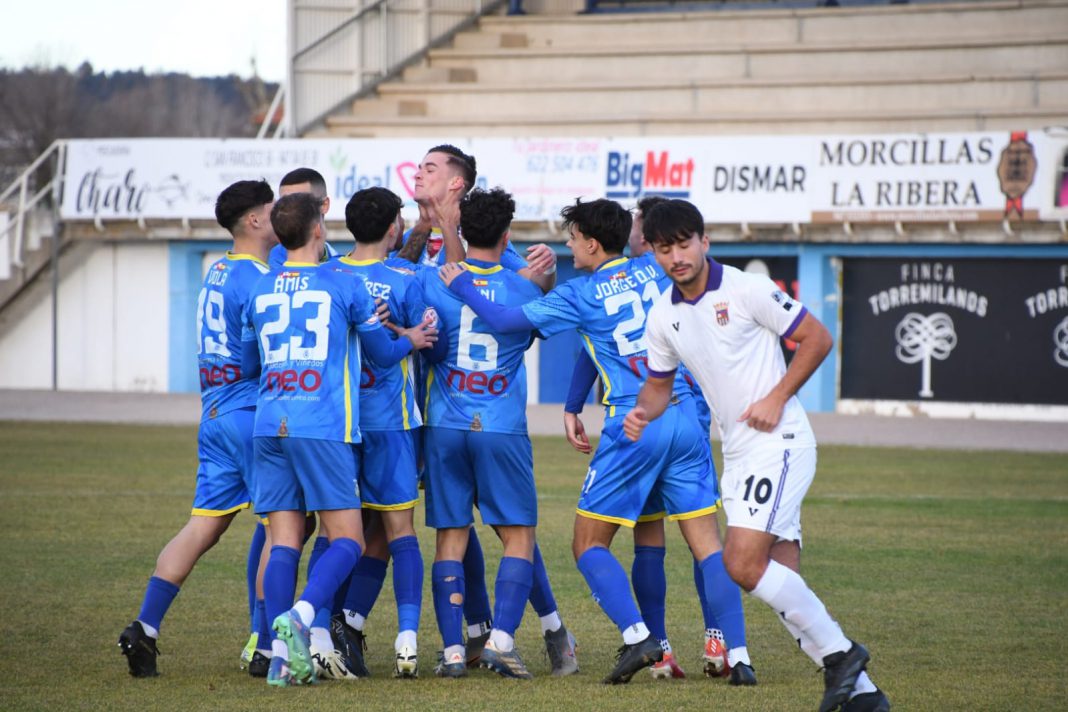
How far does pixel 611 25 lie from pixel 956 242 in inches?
392

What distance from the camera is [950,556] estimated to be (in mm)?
10484

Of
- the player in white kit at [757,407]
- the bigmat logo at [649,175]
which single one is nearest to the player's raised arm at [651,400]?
the player in white kit at [757,407]

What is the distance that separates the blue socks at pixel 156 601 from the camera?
6816mm

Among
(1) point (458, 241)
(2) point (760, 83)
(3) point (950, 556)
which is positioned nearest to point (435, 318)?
(1) point (458, 241)

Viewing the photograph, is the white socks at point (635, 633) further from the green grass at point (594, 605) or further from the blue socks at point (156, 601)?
the blue socks at point (156, 601)

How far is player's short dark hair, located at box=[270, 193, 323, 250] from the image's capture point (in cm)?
666

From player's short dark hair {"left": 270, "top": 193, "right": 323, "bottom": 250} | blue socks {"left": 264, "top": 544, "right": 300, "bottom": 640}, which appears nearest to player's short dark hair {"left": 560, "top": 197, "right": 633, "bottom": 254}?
player's short dark hair {"left": 270, "top": 193, "right": 323, "bottom": 250}

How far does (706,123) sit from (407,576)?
2052 centimetres

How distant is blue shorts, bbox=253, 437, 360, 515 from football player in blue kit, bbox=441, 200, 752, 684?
951mm

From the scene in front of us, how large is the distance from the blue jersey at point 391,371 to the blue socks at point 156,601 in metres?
1.17

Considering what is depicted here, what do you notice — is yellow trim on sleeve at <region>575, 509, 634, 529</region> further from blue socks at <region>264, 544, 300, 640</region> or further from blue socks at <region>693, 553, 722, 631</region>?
blue socks at <region>264, 544, 300, 640</region>

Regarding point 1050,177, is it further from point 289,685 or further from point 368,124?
point 289,685

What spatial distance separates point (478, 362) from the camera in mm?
7043

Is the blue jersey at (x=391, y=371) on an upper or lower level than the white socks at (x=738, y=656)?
upper
